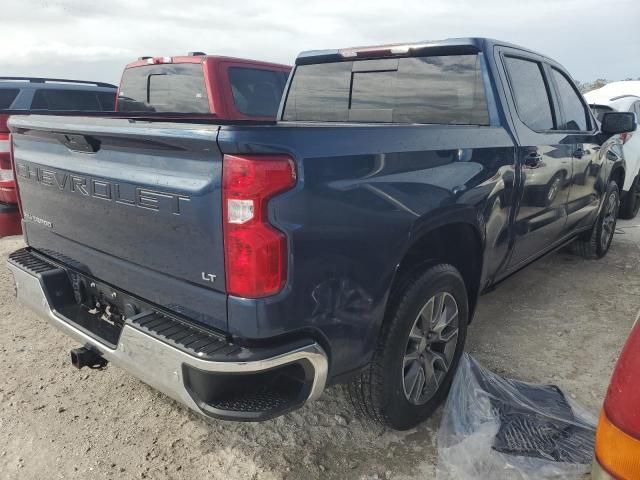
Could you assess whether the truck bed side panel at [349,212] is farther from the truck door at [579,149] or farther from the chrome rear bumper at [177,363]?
the truck door at [579,149]

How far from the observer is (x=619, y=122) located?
4.18 metres

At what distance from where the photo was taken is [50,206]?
8.40ft

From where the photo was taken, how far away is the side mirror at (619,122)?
4160 millimetres

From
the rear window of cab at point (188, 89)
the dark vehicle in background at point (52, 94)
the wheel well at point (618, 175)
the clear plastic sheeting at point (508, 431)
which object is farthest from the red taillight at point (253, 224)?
the dark vehicle in background at point (52, 94)

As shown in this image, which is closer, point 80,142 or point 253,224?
point 253,224

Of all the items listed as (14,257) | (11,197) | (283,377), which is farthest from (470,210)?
(11,197)

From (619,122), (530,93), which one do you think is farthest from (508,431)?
(619,122)

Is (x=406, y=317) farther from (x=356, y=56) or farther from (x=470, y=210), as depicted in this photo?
(x=356, y=56)

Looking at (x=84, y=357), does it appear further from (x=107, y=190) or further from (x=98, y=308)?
(x=107, y=190)

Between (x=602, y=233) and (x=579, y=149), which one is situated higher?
(x=579, y=149)

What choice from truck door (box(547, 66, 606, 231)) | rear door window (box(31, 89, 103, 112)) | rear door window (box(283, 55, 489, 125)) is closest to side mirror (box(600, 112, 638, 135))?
truck door (box(547, 66, 606, 231))

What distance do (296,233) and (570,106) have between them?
3239 millimetres

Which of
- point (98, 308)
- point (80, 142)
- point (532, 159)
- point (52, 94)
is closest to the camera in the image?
point (80, 142)

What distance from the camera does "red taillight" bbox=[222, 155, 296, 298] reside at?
5.55ft
